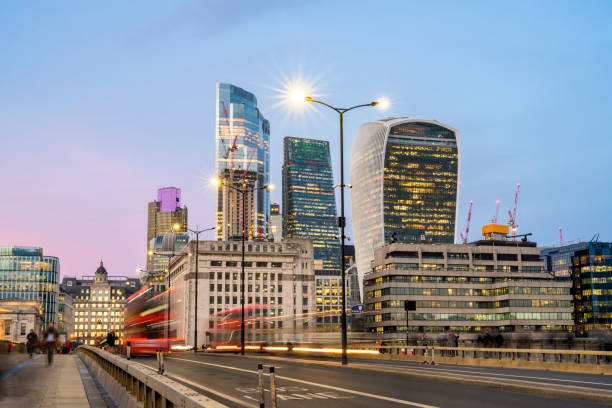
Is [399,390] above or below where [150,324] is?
below

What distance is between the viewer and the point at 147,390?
14477mm

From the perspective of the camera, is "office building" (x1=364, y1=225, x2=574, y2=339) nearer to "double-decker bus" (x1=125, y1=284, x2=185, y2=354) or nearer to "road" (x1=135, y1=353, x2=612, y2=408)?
"double-decker bus" (x1=125, y1=284, x2=185, y2=354)

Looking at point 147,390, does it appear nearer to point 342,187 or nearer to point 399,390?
point 399,390

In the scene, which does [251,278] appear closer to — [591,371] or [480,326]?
[480,326]

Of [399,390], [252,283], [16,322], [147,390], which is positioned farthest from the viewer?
[252,283]

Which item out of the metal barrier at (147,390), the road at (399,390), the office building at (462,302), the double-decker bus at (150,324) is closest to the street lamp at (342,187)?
the road at (399,390)

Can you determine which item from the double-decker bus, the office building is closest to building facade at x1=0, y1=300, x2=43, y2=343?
the office building

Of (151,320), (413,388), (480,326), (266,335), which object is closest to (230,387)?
(413,388)

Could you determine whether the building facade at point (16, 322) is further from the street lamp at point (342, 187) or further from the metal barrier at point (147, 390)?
the metal barrier at point (147, 390)

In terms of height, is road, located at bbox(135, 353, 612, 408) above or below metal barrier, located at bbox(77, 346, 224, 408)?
below

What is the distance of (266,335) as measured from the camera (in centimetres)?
7750

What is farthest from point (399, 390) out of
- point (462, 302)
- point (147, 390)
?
point (462, 302)

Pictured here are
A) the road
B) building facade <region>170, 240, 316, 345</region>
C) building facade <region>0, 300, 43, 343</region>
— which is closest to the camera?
the road

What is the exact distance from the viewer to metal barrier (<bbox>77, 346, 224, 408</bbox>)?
9.91 meters
